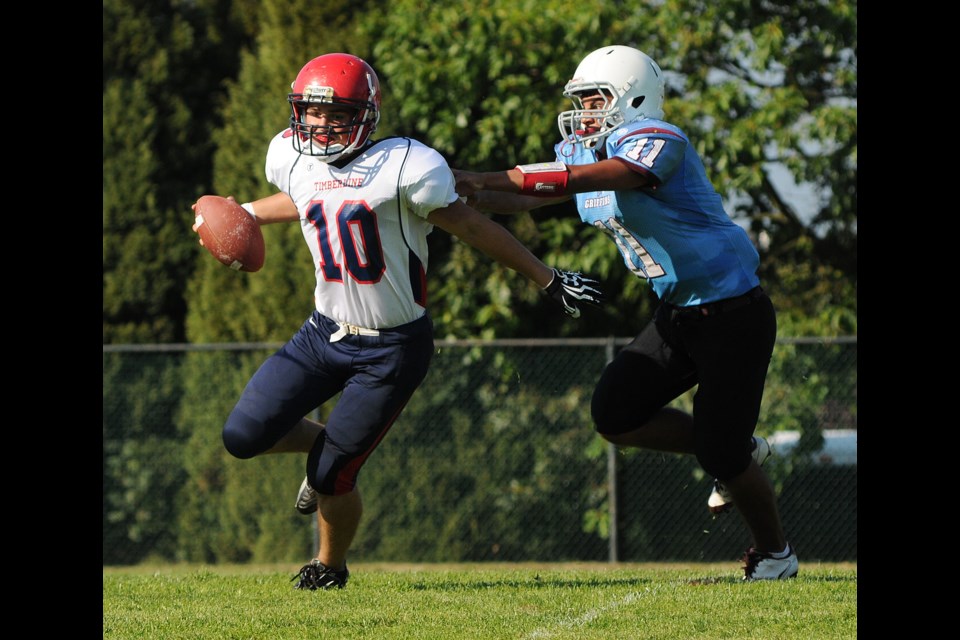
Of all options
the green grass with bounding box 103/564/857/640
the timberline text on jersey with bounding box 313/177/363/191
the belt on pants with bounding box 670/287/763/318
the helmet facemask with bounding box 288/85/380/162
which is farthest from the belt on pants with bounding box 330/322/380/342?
the belt on pants with bounding box 670/287/763/318

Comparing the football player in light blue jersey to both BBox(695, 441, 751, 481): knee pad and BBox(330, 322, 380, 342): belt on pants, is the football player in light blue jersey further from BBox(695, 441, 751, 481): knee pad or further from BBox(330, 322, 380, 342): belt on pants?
BBox(330, 322, 380, 342): belt on pants

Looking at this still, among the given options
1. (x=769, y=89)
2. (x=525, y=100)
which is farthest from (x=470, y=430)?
(x=769, y=89)

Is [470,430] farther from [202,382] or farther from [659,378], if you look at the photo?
[659,378]

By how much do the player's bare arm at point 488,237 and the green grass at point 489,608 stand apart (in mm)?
1370

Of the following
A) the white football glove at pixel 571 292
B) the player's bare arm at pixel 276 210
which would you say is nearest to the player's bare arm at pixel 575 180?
the white football glove at pixel 571 292

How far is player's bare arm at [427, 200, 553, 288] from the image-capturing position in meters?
5.19

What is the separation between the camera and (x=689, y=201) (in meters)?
5.34

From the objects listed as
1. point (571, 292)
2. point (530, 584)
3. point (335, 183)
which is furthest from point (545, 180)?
point (530, 584)

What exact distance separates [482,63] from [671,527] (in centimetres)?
439

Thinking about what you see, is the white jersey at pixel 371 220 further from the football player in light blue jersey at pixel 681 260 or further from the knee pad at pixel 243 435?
the knee pad at pixel 243 435

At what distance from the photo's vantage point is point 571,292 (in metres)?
5.20

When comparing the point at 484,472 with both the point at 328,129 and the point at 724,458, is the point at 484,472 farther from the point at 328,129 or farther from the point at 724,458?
the point at 328,129

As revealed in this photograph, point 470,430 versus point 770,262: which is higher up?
point 770,262

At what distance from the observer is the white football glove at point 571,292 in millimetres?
5188
